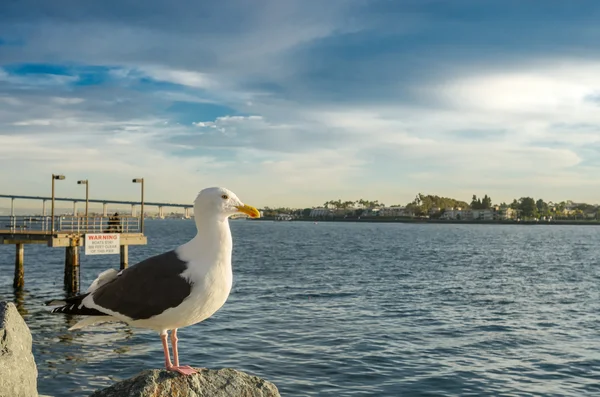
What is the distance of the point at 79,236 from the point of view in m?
33.7

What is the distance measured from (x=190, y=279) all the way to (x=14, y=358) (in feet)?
11.1

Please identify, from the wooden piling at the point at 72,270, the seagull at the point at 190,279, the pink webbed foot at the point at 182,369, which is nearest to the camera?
the seagull at the point at 190,279

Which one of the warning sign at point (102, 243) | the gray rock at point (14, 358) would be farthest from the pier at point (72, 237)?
the gray rock at point (14, 358)

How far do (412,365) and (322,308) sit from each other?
11.7m

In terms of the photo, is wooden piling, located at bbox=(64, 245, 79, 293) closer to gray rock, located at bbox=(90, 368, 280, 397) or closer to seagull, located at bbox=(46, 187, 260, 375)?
gray rock, located at bbox=(90, 368, 280, 397)

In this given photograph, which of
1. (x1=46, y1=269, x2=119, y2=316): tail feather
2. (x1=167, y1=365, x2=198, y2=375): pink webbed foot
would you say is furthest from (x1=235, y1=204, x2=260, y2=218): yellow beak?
(x1=167, y1=365, x2=198, y2=375): pink webbed foot

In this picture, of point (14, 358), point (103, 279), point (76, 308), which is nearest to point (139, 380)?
point (76, 308)

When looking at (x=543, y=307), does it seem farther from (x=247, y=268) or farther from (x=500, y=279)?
(x=247, y=268)

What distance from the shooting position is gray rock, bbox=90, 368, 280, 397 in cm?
704

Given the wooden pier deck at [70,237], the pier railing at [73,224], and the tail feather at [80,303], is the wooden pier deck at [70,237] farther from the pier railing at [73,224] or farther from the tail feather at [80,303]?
the tail feather at [80,303]

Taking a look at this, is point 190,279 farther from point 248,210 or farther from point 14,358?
point 14,358

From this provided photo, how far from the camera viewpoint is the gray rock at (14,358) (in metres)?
7.96

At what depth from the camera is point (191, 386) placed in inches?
281

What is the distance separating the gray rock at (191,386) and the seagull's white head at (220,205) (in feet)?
6.83
